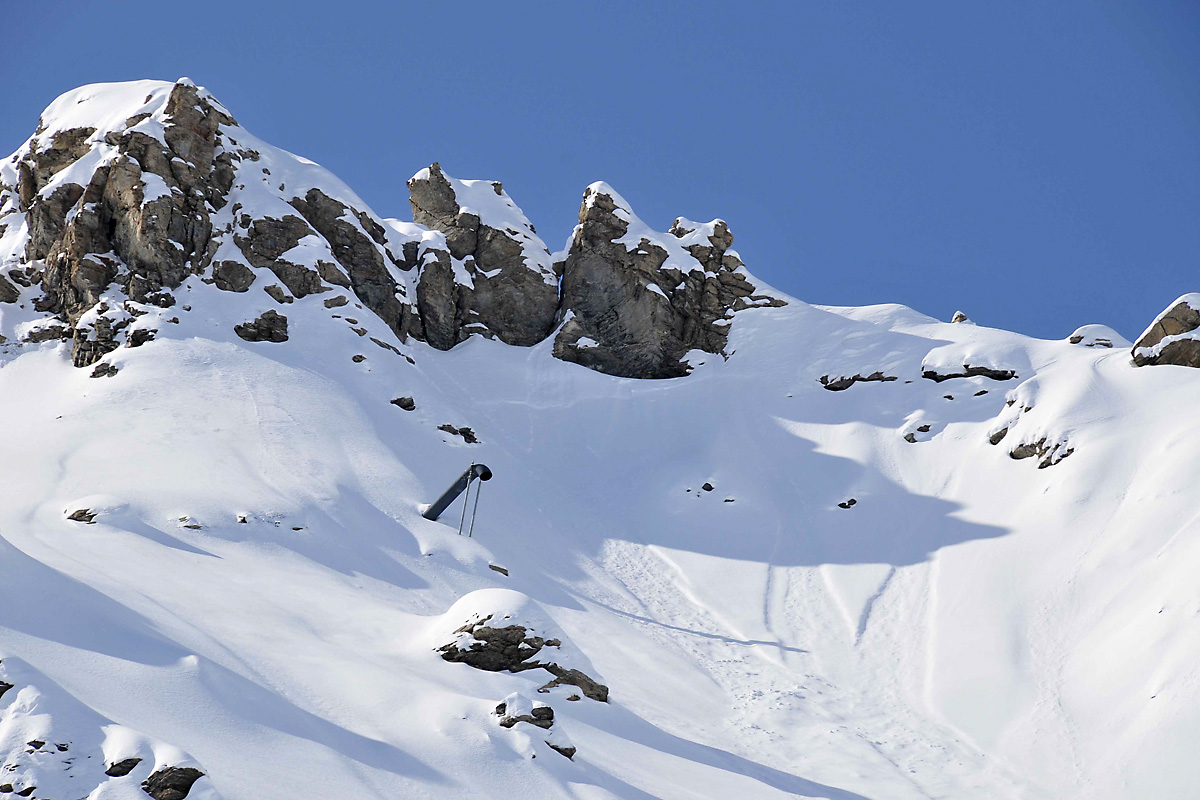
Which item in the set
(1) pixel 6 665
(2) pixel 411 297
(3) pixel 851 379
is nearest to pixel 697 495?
(3) pixel 851 379

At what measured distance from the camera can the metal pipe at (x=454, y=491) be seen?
1171 inches

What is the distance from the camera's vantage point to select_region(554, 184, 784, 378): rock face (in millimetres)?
49031

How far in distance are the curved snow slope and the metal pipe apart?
665 millimetres

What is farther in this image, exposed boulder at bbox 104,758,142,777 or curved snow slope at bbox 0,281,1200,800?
curved snow slope at bbox 0,281,1200,800

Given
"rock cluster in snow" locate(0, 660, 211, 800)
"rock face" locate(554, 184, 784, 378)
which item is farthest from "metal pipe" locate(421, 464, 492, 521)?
"rock face" locate(554, 184, 784, 378)

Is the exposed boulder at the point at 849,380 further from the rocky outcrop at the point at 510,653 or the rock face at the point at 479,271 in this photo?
the rocky outcrop at the point at 510,653

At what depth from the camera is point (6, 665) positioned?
1151 centimetres

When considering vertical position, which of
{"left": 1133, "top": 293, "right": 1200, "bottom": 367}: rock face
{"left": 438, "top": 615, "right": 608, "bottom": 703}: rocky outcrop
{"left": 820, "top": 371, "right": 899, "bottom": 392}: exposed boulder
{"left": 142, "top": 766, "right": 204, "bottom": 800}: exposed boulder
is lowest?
{"left": 142, "top": 766, "right": 204, "bottom": 800}: exposed boulder

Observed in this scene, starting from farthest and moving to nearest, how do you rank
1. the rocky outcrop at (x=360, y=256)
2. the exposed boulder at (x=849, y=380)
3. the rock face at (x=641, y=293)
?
the rock face at (x=641, y=293), the rocky outcrop at (x=360, y=256), the exposed boulder at (x=849, y=380)

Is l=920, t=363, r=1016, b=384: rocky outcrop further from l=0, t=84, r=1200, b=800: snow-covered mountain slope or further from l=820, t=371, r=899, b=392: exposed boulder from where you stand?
l=820, t=371, r=899, b=392: exposed boulder

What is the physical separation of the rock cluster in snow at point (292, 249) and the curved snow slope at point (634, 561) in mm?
2563

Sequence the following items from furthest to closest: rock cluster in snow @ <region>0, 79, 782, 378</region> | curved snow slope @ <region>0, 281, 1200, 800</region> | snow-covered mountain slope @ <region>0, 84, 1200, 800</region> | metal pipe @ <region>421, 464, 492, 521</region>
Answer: rock cluster in snow @ <region>0, 79, 782, 378</region>, metal pipe @ <region>421, 464, 492, 521</region>, curved snow slope @ <region>0, 281, 1200, 800</region>, snow-covered mountain slope @ <region>0, 84, 1200, 800</region>

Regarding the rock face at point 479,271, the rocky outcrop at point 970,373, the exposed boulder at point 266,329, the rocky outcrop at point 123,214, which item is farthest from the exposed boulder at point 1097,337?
the rocky outcrop at point 123,214

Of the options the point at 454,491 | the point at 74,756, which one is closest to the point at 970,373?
the point at 454,491
